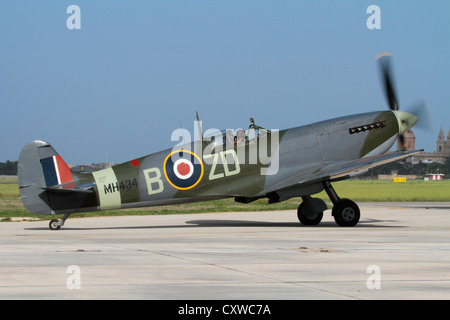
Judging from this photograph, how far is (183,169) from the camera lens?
1822 centimetres

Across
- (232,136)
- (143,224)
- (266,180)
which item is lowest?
(143,224)

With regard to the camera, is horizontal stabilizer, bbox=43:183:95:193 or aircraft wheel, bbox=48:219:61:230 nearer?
horizontal stabilizer, bbox=43:183:95:193

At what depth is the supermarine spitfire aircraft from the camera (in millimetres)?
17578

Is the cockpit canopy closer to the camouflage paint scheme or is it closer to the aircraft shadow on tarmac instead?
the camouflage paint scheme

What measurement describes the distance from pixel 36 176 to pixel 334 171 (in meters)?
8.19

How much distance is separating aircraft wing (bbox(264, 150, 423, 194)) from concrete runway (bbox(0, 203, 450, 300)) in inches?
60.9

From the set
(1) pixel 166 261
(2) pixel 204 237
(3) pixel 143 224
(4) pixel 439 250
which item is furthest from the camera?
(3) pixel 143 224

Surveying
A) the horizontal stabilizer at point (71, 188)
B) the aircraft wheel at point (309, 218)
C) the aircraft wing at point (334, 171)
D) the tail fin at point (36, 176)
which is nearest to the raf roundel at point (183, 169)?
the horizontal stabilizer at point (71, 188)

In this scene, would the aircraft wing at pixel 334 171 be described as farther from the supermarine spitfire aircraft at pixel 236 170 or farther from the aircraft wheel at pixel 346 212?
the aircraft wheel at pixel 346 212

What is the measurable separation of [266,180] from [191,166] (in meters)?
2.34

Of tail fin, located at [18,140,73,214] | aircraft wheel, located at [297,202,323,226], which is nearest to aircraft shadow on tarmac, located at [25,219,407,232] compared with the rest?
aircraft wheel, located at [297,202,323,226]
